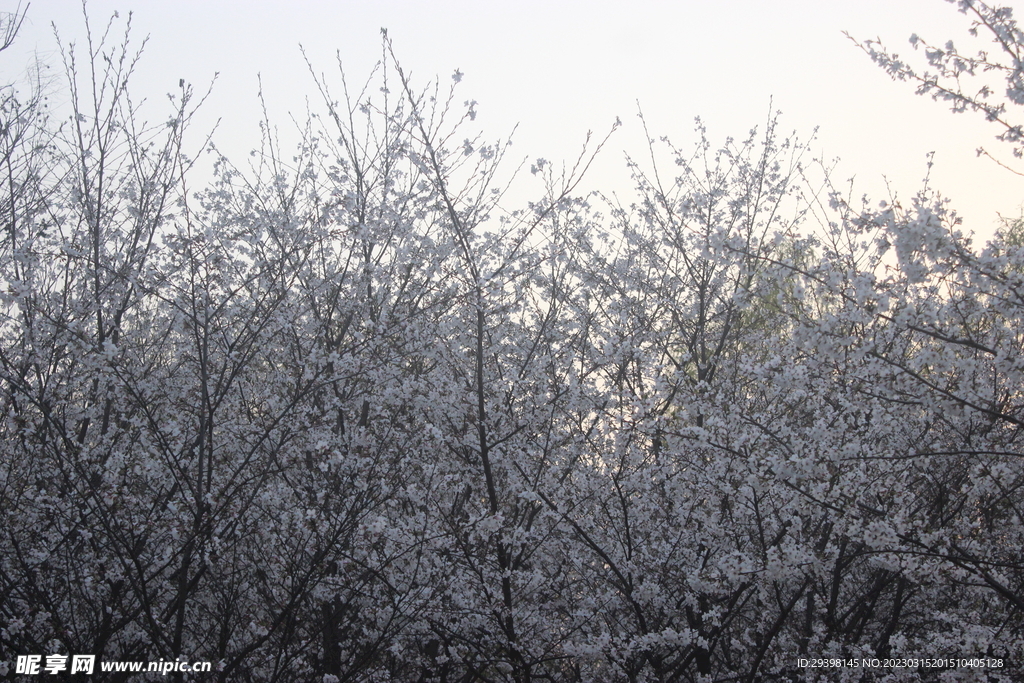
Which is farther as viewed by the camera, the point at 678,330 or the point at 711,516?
the point at 678,330

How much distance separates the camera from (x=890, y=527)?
4.67m

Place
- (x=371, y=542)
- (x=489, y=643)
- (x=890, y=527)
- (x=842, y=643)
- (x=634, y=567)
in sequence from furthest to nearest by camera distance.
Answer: (x=489, y=643) → (x=634, y=567) → (x=842, y=643) → (x=371, y=542) → (x=890, y=527)

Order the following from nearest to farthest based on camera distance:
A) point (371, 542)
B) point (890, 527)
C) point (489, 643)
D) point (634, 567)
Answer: point (890, 527) → point (371, 542) → point (634, 567) → point (489, 643)

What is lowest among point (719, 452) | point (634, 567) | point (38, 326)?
point (634, 567)

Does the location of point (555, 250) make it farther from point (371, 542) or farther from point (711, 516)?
point (371, 542)

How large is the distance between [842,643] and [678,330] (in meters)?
4.35

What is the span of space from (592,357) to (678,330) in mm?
1677

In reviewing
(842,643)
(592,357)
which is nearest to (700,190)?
(592,357)

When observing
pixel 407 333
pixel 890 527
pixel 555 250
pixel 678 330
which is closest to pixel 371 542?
pixel 407 333

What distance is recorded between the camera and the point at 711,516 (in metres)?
6.71

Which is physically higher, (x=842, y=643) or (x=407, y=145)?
(x=407, y=145)


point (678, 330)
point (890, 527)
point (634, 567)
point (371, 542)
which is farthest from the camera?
point (678, 330)

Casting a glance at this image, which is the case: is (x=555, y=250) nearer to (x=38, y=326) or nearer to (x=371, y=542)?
(x=371, y=542)

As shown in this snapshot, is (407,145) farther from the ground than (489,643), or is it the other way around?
(407,145)
